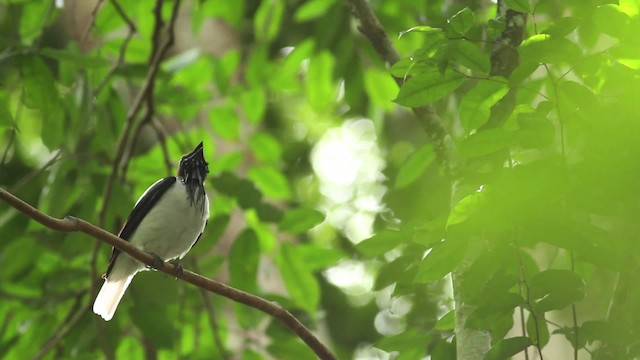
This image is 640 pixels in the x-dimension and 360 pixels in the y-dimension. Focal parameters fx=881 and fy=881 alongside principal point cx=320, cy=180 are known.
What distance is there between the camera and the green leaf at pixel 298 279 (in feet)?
14.0

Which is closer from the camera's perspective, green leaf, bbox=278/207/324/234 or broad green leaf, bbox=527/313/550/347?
broad green leaf, bbox=527/313/550/347

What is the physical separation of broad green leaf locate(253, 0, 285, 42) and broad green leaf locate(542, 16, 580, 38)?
2536 mm

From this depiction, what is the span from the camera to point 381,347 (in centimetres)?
298

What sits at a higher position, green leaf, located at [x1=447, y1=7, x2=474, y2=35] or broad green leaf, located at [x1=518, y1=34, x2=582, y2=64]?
green leaf, located at [x1=447, y1=7, x2=474, y2=35]

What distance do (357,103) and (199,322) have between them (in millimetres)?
1450

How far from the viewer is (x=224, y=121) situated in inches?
196

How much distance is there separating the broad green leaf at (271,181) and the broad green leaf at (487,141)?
2410 mm

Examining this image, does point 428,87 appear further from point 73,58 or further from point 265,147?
point 265,147

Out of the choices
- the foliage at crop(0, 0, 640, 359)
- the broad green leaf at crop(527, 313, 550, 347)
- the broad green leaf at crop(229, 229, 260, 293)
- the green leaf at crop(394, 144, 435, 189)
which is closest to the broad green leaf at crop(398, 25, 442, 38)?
the foliage at crop(0, 0, 640, 359)

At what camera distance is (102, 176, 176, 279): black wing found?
4.00 meters

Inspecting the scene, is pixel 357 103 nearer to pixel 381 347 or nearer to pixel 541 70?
pixel 541 70

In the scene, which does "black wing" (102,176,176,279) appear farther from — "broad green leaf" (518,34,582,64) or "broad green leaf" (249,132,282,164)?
"broad green leaf" (518,34,582,64)

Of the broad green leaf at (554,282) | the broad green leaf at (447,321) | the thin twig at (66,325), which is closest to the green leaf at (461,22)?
the broad green leaf at (554,282)

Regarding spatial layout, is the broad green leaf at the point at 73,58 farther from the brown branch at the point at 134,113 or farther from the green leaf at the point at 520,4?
the green leaf at the point at 520,4
